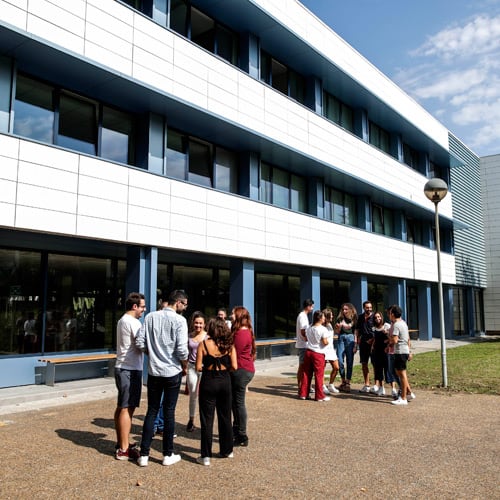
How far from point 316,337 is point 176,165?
715 cm

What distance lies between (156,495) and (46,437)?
2903 mm

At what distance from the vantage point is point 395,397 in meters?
10.5

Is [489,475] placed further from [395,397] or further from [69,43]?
[69,43]

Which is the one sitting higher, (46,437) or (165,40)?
(165,40)

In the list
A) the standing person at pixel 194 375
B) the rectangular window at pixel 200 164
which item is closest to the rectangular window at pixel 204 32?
the rectangular window at pixel 200 164

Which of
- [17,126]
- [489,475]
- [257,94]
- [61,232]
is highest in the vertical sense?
[257,94]

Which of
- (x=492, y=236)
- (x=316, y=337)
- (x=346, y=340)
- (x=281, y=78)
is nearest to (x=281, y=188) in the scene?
(x=281, y=78)

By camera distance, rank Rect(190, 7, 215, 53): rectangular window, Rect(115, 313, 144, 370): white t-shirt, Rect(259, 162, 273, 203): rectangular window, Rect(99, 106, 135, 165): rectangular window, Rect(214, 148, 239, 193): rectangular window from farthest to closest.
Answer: Rect(259, 162, 273, 203): rectangular window < Rect(214, 148, 239, 193): rectangular window < Rect(190, 7, 215, 53): rectangular window < Rect(99, 106, 135, 165): rectangular window < Rect(115, 313, 144, 370): white t-shirt

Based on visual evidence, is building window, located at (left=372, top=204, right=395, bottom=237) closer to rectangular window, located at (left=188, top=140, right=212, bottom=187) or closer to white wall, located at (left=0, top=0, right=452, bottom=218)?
white wall, located at (left=0, top=0, right=452, bottom=218)

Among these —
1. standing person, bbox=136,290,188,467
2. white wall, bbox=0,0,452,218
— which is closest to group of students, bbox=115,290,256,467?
standing person, bbox=136,290,188,467

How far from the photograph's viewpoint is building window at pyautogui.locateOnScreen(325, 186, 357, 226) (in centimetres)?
2258

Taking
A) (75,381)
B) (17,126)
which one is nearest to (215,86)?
(17,126)

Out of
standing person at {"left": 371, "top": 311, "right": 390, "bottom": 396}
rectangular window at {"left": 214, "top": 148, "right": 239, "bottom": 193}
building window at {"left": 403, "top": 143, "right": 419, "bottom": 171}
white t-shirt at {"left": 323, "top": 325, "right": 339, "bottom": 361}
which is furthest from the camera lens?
building window at {"left": 403, "top": 143, "right": 419, "bottom": 171}

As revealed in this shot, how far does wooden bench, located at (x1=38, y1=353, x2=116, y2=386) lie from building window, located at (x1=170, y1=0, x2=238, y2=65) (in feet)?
30.5
